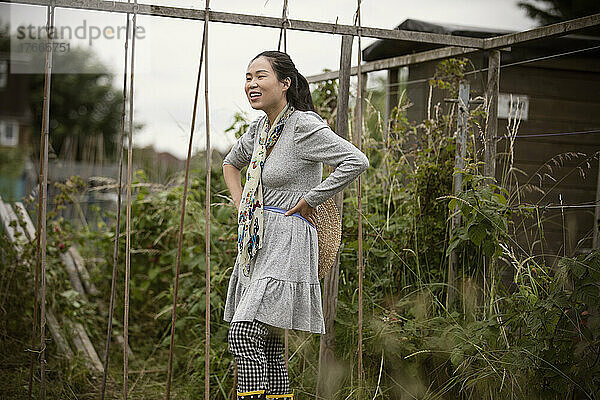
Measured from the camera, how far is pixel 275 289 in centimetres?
255

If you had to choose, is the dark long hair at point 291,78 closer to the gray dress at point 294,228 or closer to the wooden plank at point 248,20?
the gray dress at point 294,228

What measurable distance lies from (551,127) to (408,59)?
2.83ft

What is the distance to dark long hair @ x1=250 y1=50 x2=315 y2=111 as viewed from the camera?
8.75 feet

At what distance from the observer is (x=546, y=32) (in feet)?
10.2

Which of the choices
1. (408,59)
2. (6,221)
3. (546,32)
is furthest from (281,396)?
(6,221)

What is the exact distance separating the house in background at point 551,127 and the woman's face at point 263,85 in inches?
53.9

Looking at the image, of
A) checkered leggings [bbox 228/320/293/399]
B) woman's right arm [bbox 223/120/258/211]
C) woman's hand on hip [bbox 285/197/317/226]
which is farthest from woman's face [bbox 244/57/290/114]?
checkered leggings [bbox 228/320/293/399]

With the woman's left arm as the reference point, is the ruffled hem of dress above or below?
below

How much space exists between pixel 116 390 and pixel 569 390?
258 centimetres

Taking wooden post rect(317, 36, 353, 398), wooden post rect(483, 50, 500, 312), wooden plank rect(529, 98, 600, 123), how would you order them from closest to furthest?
1. wooden post rect(317, 36, 353, 398)
2. wooden post rect(483, 50, 500, 312)
3. wooden plank rect(529, 98, 600, 123)

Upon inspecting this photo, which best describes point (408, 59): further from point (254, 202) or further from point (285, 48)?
point (254, 202)

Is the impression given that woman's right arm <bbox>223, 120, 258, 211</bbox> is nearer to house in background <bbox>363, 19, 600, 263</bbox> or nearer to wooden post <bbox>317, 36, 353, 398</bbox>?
wooden post <bbox>317, 36, 353, 398</bbox>

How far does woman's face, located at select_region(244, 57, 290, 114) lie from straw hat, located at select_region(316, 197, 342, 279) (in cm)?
46

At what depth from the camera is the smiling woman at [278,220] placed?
8.32ft
